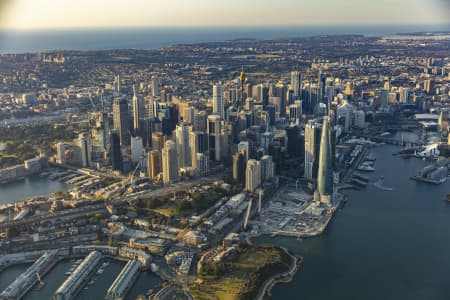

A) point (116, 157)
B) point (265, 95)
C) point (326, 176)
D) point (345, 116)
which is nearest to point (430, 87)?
point (345, 116)

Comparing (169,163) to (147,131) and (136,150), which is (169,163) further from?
(147,131)

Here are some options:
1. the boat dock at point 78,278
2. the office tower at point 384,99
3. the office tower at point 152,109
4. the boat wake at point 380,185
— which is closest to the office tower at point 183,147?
the office tower at point 152,109

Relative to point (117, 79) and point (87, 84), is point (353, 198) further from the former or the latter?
point (87, 84)

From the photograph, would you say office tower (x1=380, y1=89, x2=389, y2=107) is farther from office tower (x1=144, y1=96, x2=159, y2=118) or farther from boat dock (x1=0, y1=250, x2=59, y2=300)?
boat dock (x1=0, y1=250, x2=59, y2=300)

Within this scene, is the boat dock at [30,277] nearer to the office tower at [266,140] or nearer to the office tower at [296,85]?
the office tower at [266,140]

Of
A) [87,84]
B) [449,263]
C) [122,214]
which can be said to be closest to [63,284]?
[122,214]

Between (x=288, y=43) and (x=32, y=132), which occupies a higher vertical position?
(x=288, y=43)
